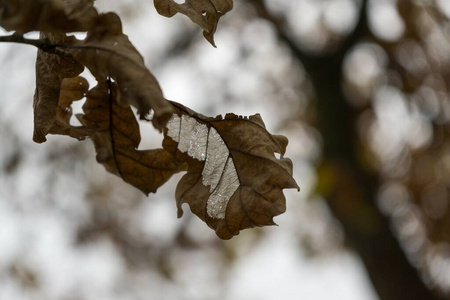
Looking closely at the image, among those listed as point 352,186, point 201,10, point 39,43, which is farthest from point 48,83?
point 352,186

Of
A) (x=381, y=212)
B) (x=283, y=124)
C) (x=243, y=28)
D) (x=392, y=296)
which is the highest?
(x=243, y=28)

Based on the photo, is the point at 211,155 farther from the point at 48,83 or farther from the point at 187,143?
the point at 48,83

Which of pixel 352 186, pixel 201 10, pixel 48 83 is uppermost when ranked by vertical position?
pixel 352 186

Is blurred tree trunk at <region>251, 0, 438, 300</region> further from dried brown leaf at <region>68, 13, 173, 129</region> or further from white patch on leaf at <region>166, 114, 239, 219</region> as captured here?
dried brown leaf at <region>68, 13, 173, 129</region>

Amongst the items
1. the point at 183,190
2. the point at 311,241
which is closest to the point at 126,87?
the point at 183,190

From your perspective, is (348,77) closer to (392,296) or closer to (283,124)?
(283,124)

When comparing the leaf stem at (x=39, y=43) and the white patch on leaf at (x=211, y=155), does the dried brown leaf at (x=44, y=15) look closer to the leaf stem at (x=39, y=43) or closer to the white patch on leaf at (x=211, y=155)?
the leaf stem at (x=39, y=43)

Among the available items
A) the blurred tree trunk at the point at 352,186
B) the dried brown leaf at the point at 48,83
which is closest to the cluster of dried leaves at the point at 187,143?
the dried brown leaf at the point at 48,83
